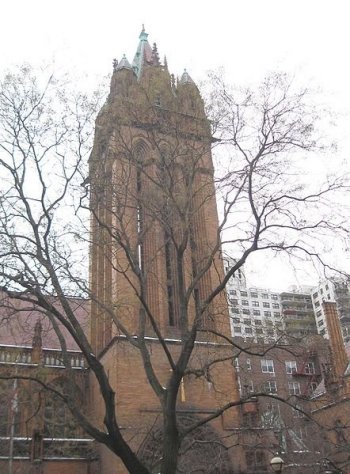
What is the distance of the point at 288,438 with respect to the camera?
26656mm

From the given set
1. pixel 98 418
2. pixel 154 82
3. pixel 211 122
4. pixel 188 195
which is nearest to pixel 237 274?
pixel 188 195

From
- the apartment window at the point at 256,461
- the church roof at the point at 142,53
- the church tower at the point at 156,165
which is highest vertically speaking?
the church roof at the point at 142,53

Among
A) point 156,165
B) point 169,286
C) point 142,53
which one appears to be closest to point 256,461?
point 169,286

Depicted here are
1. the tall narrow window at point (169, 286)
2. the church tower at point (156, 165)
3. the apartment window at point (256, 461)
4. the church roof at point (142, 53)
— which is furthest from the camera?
the church roof at point (142, 53)

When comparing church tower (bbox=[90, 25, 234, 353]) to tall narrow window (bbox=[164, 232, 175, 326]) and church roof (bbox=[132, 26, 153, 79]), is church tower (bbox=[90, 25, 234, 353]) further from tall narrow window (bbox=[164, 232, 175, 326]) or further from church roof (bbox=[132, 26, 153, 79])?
church roof (bbox=[132, 26, 153, 79])

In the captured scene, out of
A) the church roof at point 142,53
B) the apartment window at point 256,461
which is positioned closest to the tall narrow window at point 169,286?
the apartment window at point 256,461

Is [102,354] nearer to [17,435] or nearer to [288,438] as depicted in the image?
[17,435]

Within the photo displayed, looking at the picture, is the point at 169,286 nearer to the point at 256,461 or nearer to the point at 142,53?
the point at 256,461

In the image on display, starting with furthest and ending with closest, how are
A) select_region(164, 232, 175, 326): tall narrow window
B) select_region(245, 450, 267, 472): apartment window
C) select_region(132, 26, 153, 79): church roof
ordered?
1. select_region(132, 26, 153, 79): church roof
2. select_region(164, 232, 175, 326): tall narrow window
3. select_region(245, 450, 267, 472): apartment window

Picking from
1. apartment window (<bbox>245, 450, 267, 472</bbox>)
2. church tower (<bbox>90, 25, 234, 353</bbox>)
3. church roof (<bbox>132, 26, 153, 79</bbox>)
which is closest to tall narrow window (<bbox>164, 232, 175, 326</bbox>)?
apartment window (<bbox>245, 450, 267, 472</bbox>)

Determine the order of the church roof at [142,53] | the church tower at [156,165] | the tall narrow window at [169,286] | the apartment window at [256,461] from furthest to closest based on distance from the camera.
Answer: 1. the church roof at [142,53]
2. the tall narrow window at [169,286]
3. the apartment window at [256,461]
4. the church tower at [156,165]

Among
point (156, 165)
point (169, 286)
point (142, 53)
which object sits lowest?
point (156, 165)

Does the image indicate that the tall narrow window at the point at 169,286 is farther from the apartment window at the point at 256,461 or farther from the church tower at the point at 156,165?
the church tower at the point at 156,165

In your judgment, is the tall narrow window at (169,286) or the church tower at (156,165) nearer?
the church tower at (156,165)
